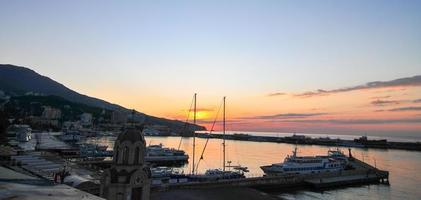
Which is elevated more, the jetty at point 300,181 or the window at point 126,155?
the window at point 126,155

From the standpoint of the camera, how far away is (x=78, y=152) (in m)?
88.4

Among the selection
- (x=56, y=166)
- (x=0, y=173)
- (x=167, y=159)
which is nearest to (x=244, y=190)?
(x=56, y=166)

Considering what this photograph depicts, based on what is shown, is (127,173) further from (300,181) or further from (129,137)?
(300,181)

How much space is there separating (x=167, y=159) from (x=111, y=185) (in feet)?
227

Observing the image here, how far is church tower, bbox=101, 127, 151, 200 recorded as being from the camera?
18.5 meters

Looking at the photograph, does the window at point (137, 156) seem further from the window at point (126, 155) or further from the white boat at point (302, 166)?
the white boat at point (302, 166)

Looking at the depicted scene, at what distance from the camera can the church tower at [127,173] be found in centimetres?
1853

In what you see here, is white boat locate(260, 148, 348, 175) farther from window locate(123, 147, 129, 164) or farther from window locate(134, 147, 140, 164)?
window locate(123, 147, 129, 164)

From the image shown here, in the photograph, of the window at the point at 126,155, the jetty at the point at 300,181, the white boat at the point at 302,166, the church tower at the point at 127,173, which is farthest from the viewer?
the white boat at the point at 302,166

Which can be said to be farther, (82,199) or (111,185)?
(111,185)

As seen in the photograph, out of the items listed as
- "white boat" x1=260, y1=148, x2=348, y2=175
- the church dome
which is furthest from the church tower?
"white boat" x1=260, y1=148, x2=348, y2=175

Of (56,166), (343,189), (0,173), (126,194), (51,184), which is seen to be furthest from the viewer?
(343,189)

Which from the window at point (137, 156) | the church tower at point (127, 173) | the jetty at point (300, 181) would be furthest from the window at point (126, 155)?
the jetty at point (300, 181)

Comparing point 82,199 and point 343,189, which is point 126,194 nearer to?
point 82,199
